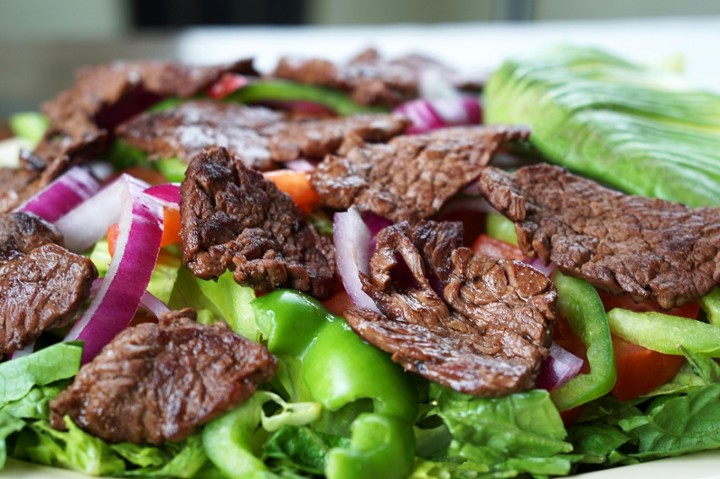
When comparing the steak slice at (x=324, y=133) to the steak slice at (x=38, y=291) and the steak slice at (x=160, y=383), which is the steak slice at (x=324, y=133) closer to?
the steak slice at (x=38, y=291)

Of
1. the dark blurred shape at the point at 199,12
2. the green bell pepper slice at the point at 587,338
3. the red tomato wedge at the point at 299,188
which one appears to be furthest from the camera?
the dark blurred shape at the point at 199,12

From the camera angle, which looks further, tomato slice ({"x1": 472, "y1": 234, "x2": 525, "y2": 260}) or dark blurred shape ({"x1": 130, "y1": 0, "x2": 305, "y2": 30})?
dark blurred shape ({"x1": 130, "y1": 0, "x2": 305, "y2": 30})

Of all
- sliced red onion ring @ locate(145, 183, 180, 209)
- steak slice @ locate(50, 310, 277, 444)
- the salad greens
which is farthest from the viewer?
the salad greens

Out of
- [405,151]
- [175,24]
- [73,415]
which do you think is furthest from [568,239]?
[175,24]

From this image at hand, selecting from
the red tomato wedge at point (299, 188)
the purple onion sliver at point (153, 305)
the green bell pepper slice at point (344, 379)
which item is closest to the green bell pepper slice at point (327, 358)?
the green bell pepper slice at point (344, 379)

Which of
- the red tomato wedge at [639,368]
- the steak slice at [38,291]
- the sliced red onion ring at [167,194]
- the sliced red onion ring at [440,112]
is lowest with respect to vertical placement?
the red tomato wedge at [639,368]

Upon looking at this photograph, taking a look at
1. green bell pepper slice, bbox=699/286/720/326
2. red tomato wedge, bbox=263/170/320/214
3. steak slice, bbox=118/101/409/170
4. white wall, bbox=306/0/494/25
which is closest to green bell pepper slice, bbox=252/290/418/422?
red tomato wedge, bbox=263/170/320/214

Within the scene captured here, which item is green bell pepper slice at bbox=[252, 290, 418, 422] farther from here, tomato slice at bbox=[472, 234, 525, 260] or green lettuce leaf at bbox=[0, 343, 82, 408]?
tomato slice at bbox=[472, 234, 525, 260]

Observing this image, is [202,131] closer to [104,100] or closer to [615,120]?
[104,100]
